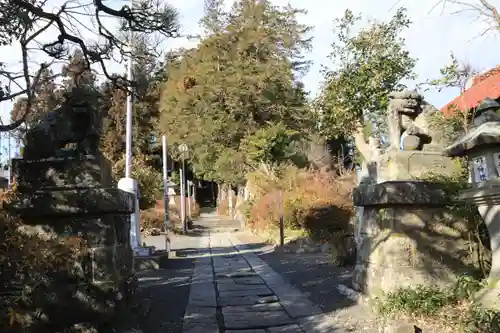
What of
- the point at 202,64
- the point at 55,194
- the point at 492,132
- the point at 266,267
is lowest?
the point at 266,267

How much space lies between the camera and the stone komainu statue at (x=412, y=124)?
6.07 m

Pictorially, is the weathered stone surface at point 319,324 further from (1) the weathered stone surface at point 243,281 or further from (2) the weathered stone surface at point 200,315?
(1) the weathered stone surface at point 243,281

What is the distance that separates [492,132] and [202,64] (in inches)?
944

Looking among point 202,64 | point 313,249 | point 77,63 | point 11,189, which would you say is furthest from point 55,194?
point 202,64

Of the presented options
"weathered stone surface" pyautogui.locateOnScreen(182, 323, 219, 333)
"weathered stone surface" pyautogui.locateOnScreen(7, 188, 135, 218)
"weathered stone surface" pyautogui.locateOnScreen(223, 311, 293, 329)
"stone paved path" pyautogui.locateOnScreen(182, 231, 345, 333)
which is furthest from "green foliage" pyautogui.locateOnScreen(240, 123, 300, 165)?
"weathered stone surface" pyautogui.locateOnScreen(7, 188, 135, 218)

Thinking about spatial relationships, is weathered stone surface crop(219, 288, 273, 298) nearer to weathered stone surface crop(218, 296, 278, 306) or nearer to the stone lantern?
weathered stone surface crop(218, 296, 278, 306)

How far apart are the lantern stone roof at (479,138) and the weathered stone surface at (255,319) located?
267 cm

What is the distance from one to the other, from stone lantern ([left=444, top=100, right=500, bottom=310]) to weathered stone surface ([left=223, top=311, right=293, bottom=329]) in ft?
7.32

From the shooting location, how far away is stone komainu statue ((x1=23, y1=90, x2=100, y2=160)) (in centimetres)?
484

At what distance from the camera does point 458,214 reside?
18.4 ft

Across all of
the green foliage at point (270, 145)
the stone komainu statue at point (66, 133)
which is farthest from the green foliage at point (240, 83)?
the stone komainu statue at point (66, 133)

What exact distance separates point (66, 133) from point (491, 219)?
168 inches

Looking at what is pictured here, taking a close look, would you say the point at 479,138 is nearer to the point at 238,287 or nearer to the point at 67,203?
the point at 67,203

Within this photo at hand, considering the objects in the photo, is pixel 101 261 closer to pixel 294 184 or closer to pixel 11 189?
pixel 11 189
